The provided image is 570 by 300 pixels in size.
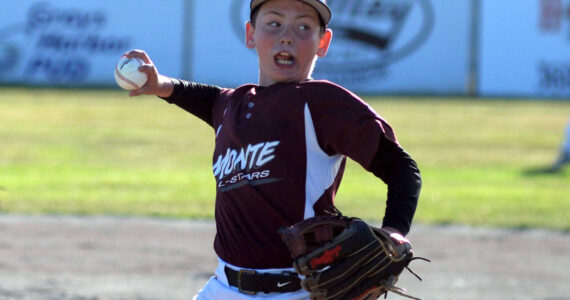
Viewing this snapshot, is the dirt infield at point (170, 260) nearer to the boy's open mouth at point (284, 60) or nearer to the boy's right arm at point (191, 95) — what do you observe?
the boy's right arm at point (191, 95)

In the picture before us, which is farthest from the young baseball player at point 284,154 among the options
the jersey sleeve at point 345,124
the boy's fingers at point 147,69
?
the boy's fingers at point 147,69

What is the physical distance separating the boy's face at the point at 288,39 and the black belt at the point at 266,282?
1.94ft

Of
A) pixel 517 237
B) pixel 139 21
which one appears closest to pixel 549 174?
pixel 517 237

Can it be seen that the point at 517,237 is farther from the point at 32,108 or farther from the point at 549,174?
the point at 32,108

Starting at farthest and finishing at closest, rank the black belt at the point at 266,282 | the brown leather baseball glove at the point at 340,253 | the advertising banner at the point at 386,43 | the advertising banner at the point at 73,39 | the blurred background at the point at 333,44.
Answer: the advertising banner at the point at 386,43
the advertising banner at the point at 73,39
the blurred background at the point at 333,44
the black belt at the point at 266,282
the brown leather baseball glove at the point at 340,253

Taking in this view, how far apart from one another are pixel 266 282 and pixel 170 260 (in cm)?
413

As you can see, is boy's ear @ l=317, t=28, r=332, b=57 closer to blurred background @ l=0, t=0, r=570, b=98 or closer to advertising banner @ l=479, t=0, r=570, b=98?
blurred background @ l=0, t=0, r=570, b=98

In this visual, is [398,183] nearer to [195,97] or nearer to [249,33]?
[249,33]

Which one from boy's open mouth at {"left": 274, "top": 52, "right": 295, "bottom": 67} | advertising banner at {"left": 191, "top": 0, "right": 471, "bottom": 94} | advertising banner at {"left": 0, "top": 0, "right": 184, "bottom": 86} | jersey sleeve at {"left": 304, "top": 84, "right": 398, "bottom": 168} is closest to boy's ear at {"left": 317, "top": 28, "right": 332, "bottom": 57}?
boy's open mouth at {"left": 274, "top": 52, "right": 295, "bottom": 67}

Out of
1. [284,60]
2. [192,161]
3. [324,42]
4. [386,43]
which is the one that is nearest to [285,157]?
[284,60]

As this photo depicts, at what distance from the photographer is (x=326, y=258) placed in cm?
272

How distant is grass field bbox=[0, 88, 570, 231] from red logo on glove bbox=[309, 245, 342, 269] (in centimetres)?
355

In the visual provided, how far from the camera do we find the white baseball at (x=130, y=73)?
3.27 metres

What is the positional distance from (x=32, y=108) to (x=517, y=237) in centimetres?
1343
